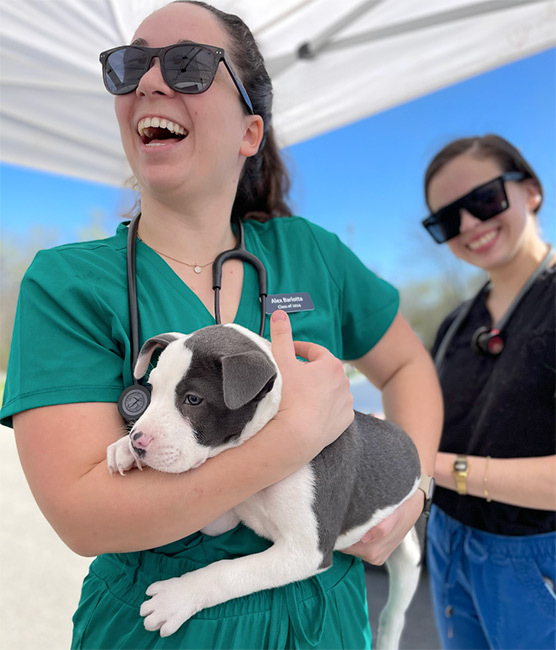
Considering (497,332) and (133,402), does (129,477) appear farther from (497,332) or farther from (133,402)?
(497,332)

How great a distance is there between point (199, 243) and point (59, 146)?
6.03 ft

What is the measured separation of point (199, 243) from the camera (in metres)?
1.37

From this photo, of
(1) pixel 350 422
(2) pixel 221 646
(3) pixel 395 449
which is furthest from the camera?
(3) pixel 395 449

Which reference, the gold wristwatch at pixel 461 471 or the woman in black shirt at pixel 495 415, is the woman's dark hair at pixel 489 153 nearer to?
the woman in black shirt at pixel 495 415

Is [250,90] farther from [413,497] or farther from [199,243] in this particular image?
[413,497]

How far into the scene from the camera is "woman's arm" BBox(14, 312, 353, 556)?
928 mm

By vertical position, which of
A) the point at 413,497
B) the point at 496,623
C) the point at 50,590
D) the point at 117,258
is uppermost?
the point at 117,258

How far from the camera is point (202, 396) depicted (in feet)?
3.37

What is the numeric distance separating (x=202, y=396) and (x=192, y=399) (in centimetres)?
2

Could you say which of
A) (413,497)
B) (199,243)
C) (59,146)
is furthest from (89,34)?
(413,497)

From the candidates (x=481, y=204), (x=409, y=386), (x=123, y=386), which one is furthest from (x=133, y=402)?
(x=481, y=204)

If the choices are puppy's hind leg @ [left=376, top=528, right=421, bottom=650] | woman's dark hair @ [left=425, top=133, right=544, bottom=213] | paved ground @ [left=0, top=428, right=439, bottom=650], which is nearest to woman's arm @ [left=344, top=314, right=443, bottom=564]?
puppy's hind leg @ [left=376, top=528, right=421, bottom=650]

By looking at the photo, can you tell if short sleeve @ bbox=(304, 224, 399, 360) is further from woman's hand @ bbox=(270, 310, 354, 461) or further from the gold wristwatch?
the gold wristwatch

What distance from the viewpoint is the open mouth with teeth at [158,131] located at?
1.20 m
